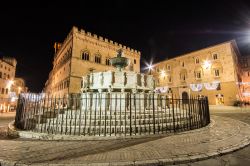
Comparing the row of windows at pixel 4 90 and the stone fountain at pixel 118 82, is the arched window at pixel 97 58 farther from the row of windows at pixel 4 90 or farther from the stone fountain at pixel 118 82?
the row of windows at pixel 4 90

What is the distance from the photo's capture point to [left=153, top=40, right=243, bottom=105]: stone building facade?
98.2 feet

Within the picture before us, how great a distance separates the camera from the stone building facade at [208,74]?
98.2 ft

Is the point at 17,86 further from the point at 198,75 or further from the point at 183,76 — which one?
the point at 198,75

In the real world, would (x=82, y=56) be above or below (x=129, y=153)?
above

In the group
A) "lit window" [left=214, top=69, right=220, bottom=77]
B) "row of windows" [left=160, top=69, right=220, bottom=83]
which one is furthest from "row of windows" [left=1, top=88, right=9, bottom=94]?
"lit window" [left=214, top=69, right=220, bottom=77]

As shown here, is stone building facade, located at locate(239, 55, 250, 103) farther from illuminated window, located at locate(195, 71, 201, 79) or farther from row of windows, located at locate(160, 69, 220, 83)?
illuminated window, located at locate(195, 71, 201, 79)

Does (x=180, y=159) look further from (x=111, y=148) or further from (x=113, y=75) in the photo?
(x=113, y=75)

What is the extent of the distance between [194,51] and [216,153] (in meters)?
36.9

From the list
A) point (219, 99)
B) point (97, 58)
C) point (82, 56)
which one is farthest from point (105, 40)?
point (219, 99)

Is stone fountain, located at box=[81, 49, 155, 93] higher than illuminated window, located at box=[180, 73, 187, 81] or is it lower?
lower

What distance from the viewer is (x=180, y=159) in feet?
12.6

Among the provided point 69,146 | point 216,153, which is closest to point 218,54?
point 216,153

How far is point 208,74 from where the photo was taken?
33250 millimetres

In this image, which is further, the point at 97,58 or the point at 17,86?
the point at 17,86
